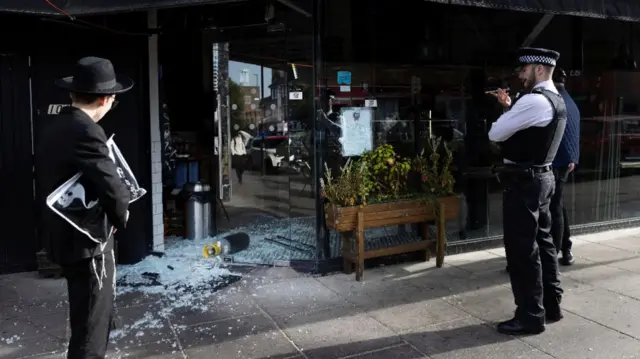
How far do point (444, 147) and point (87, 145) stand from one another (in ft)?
14.9

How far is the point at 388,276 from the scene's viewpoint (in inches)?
217

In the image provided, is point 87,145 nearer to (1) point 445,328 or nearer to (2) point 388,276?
(1) point 445,328

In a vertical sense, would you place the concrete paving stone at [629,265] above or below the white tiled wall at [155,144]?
below

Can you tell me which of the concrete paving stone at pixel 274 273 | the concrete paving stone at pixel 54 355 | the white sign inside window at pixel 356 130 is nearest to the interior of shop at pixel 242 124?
the concrete paving stone at pixel 274 273

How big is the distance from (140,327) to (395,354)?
1929 millimetres

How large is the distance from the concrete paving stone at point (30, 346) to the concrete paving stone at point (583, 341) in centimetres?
332

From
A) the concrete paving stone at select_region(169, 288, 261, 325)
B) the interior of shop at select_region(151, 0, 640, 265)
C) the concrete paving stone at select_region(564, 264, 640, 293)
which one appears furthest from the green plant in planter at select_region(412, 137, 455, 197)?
the concrete paving stone at select_region(169, 288, 261, 325)

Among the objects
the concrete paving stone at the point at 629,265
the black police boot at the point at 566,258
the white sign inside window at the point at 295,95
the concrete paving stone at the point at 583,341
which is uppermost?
the white sign inside window at the point at 295,95

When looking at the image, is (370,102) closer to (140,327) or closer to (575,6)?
(575,6)

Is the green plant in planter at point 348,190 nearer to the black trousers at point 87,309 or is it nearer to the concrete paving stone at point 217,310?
the concrete paving stone at point 217,310

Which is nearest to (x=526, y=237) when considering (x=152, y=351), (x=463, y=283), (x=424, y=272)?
(x=463, y=283)

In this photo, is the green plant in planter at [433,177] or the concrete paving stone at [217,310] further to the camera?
the green plant in planter at [433,177]

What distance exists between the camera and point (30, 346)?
13.1 ft

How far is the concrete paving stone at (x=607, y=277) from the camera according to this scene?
5180 mm
